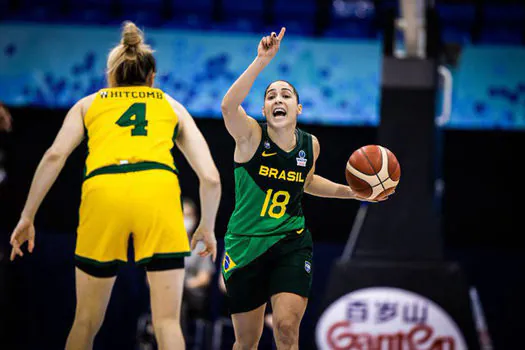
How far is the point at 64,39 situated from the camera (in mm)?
11523

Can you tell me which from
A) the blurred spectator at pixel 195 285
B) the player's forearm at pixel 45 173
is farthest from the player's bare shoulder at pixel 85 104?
the blurred spectator at pixel 195 285

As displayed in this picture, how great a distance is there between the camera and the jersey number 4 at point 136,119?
4.55 m

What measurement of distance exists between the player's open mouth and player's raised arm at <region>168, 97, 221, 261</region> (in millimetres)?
505

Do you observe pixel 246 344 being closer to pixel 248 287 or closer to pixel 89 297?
pixel 248 287

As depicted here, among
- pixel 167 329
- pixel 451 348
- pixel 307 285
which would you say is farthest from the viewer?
pixel 451 348

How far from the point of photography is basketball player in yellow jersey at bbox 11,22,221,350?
439cm

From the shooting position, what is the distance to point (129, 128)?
179 inches

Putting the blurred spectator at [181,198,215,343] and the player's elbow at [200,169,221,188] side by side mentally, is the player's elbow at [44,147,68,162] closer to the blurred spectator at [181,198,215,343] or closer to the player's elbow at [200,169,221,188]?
the player's elbow at [200,169,221,188]

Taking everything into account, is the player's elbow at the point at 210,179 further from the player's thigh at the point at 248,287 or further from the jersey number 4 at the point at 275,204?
the player's thigh at the point at 248,287

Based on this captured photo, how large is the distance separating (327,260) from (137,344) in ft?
9.36

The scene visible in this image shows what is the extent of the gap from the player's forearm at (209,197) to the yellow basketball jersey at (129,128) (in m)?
0.25

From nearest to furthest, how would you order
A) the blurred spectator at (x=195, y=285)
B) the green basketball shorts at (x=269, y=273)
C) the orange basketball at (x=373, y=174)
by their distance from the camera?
the green basketball shorts at (x=269, y=273) → the orange basketball at (x=373, y=174) → the blurred spectator at (x=195, y=285)

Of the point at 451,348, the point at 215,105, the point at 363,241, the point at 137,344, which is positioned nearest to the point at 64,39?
the point at 215,105

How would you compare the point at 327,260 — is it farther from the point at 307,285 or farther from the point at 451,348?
the point at 307,285
